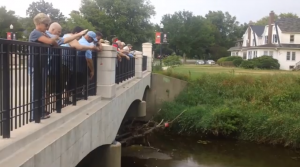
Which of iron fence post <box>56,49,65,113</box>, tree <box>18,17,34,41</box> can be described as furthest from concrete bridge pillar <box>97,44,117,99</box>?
tree <box>18,17,34,41</box>

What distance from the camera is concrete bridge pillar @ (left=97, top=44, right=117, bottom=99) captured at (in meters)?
7.61

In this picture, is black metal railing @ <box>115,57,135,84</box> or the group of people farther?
black metal railing @ <box>115,57,135,84</box>

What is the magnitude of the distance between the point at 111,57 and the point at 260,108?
1320 centimetres

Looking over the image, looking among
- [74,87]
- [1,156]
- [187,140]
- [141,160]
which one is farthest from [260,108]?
[1,156]

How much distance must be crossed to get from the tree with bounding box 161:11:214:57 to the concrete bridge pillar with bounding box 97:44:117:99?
59443 mm

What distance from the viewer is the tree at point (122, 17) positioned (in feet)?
141

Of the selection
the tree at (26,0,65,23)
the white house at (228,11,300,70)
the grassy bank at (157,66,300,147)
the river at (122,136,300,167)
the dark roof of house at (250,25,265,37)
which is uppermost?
the tree at (26,0,65,23)

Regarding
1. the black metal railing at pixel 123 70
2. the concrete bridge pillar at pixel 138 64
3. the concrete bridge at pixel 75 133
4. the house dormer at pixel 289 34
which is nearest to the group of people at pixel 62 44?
the concrete bridge at pixel 75 133

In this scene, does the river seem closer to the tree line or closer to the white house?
the tree line

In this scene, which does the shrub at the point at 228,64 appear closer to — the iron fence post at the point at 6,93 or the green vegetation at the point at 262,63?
the green vegetation at the point at 262,63

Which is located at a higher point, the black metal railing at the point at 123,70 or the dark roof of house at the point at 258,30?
the dark roof of house at the point at 258,30

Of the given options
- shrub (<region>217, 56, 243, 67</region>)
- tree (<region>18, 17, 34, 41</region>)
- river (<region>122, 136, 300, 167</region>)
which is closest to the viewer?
river (<region>122, 136, 300, 167</region>)

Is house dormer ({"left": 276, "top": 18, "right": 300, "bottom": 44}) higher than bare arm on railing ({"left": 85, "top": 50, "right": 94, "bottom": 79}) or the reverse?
higher

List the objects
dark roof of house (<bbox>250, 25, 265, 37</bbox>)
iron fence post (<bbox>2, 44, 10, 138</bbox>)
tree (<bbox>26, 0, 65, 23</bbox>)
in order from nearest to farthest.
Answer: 1. iron fence post (<bbox>2, 44, 10, 138</bbox>)
2. dark roof of house (<bbox>250, 25, 265, 37</bbox>)
3. tree (<bbox>26, 0, 65, 23</bbox>)
